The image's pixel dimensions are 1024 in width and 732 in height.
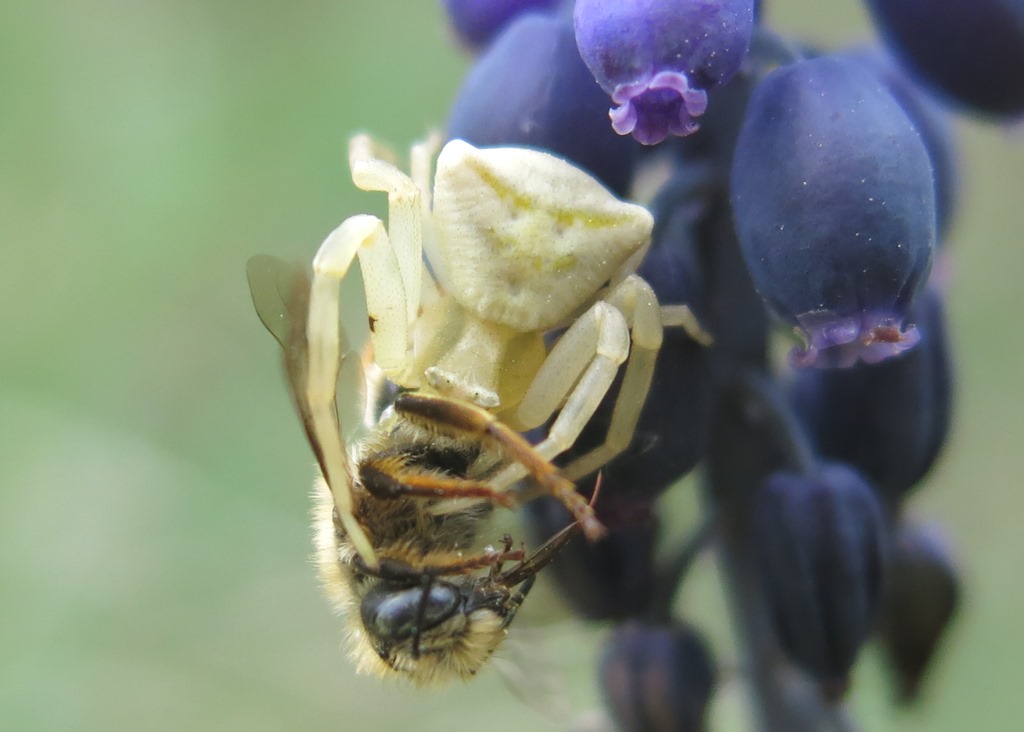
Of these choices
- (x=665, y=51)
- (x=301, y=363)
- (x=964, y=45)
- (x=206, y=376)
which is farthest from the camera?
(x=206, y=376)

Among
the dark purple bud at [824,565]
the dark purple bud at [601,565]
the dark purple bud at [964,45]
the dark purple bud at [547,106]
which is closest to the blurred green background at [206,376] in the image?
the dark purple bud at [601,565]

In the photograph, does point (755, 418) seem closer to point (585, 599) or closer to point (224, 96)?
point (585, 599)

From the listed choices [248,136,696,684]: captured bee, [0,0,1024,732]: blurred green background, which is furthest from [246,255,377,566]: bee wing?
[0,0,1024,732]: blurred green background

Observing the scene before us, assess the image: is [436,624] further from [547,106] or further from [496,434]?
[547,106]

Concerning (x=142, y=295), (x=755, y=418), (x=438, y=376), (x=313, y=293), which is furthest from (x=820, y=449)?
(x=142, y=295)

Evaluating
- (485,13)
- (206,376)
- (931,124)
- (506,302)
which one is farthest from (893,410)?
(206,376)

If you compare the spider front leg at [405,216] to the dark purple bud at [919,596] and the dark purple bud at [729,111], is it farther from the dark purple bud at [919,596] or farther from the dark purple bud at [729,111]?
the dark purple bud at [919,596]

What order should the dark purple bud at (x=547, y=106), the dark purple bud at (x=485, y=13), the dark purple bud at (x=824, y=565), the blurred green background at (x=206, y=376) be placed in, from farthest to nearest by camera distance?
the blurred green background at (x=206, y=376)
the dark purple bud at (x=485, y=13)
the dark purple bud at (x=824, y=565)
the dark purple bud at (x=547, y=106)
